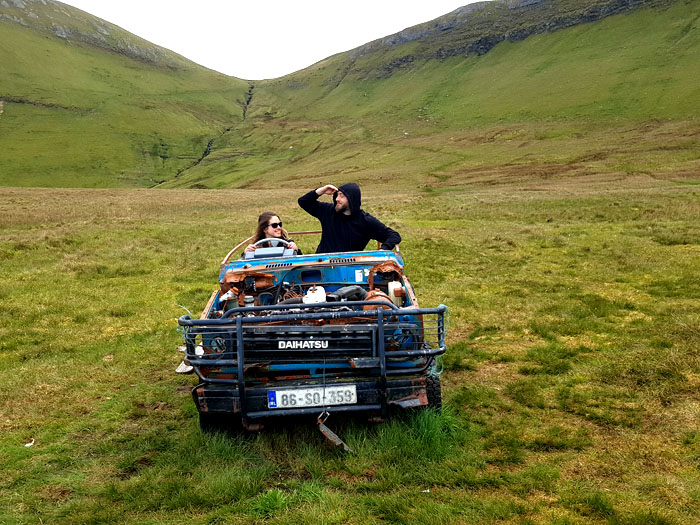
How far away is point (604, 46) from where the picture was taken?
13612cm

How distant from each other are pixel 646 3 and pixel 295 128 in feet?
366

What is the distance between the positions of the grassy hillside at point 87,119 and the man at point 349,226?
383 ft

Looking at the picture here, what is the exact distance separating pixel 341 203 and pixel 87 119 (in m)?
165

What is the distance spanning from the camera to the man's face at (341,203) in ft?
23.7

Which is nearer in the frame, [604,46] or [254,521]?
[254,521]

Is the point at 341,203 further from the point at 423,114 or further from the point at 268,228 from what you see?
the point at 423,114

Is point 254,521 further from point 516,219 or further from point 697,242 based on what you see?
point 516,219

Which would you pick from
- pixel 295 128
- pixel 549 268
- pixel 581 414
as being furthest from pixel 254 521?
pixel 295 128

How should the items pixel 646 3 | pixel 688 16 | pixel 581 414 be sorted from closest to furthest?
pixel 581 414 → pixel 688 16 → pixel 646 3

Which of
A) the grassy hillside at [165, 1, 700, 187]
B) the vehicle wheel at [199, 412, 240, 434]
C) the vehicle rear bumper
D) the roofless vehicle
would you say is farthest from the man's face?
the grassy hillside at [165, 1, 700, 187]

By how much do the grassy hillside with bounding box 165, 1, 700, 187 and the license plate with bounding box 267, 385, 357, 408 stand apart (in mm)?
49309

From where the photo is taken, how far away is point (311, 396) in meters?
4.44

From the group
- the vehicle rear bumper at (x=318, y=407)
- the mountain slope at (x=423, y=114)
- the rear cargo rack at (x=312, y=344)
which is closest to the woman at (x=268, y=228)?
the rear cargo rack at (x=312, y=344)

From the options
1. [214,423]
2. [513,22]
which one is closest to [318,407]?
[214,423]
